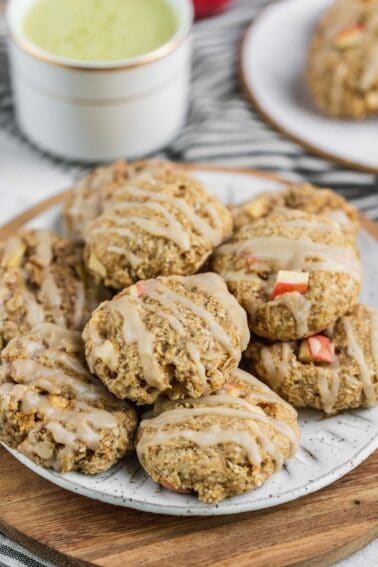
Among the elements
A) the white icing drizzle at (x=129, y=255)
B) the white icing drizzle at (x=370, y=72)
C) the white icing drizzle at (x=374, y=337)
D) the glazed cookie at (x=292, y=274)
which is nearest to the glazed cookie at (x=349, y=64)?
the white icing drizzle at (x=370, y=72)

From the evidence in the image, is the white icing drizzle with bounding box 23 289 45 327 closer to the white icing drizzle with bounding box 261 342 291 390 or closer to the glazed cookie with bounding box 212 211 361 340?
the glazed cookie with bounding box 212 211 361 340

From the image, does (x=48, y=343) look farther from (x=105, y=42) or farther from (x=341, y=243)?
(x=105, y=42)

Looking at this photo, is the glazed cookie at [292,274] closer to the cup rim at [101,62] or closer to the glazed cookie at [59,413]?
the glazed cookie at [59,413]

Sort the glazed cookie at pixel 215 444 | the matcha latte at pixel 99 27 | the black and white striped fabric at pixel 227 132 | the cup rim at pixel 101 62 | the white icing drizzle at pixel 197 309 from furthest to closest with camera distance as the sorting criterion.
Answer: the black and white striped fabric at pixel 227 132 → the matcha latte at pixel 99 27 → the cup rim at pixel 101 62 → the white icing drizzle at pixel 197 309 → the glazed cookie at pixel 215 444

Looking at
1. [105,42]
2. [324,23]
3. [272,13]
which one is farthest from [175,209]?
[272,13]

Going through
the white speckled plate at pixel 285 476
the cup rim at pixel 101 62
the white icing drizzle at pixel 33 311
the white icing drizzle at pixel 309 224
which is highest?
the cup rim at pixel 101 62

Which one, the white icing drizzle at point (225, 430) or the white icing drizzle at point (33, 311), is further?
the white icing drizzle at point (33, 311)
